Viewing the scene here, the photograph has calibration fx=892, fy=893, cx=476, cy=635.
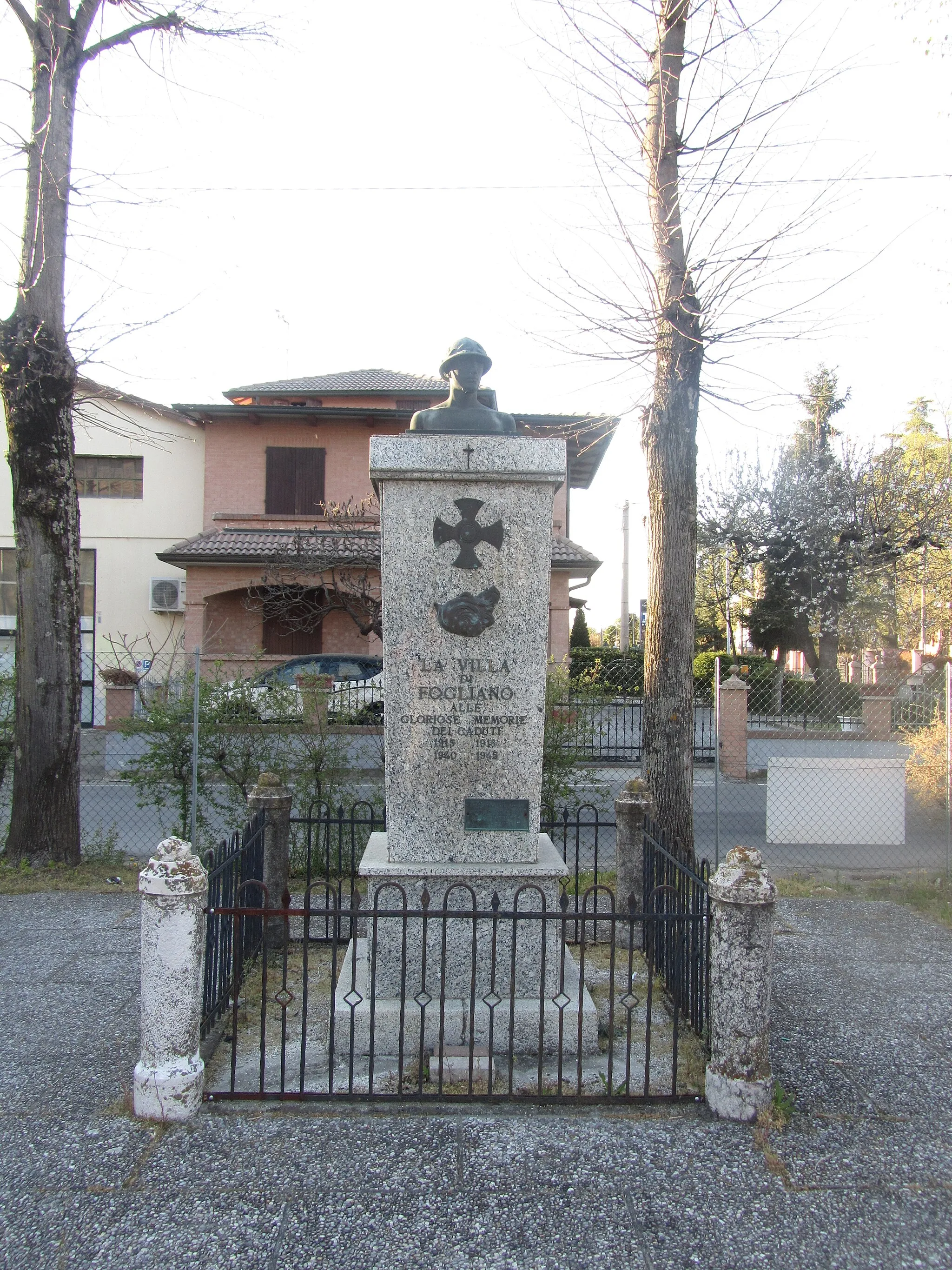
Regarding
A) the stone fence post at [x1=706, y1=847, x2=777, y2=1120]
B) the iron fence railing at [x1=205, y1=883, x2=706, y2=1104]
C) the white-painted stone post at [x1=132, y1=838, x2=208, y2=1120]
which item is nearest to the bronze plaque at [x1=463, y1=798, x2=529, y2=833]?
the iron fence railing at [x1=205, y1=883, x2=706, y2=1104]

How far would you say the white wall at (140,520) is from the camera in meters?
21.7

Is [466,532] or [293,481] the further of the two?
[293,481]

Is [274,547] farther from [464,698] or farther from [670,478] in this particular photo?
[464,698]

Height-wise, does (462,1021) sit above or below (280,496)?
below

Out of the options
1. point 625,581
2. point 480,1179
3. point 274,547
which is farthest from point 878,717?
point 625,581

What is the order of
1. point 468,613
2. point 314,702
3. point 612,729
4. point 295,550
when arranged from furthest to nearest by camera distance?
point 295,550 < point 612,729 < point 314,702 < point 468,613

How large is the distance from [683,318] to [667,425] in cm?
79

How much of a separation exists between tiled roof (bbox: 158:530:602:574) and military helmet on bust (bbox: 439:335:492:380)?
1282cm

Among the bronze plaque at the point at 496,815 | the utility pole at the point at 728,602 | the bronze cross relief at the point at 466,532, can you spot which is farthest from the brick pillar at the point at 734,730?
the utility pole at the point at 728,602

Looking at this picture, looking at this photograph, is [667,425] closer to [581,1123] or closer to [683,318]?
[683,318]

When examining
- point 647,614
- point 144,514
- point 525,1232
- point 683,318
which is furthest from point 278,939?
point 144,514

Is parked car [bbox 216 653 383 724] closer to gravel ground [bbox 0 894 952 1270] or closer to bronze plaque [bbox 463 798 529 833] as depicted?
bronze plaque [bbox 463 798 529 833]

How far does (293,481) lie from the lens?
2162 centimetres

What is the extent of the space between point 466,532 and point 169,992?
2315 millimetres
